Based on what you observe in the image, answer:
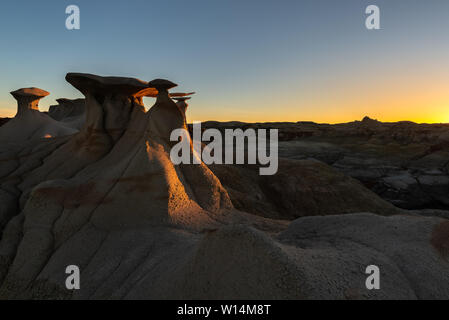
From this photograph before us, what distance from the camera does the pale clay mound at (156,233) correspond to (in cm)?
300

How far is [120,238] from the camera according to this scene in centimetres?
514

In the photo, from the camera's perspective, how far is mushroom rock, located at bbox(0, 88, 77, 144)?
15070 mm

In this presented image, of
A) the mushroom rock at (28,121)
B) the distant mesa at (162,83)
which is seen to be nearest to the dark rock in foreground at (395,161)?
the distant mesa at (162,83)

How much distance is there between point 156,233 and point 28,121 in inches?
614

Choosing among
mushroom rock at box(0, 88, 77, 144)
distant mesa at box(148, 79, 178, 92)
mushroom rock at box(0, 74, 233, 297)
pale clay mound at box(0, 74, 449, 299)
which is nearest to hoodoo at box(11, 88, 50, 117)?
mushroom rock at box(0, 88, 77, 144)

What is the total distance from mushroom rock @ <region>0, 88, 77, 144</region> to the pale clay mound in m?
6.55

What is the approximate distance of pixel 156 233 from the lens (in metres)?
5.15

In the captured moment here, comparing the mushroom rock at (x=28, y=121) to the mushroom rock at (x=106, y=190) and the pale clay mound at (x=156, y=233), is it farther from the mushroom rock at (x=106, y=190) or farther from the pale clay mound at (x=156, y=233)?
the mushroom rock at (x=106, y=190)

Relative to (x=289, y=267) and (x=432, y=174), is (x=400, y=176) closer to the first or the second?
(x=432, y=174)

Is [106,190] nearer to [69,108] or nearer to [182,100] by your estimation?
[182,100]

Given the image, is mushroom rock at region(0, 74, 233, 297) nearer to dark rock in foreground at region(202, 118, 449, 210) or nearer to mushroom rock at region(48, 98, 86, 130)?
dark rock in foreground at region(202, 118, 449, 210)

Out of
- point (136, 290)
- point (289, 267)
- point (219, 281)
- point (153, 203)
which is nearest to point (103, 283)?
point (136, 290)

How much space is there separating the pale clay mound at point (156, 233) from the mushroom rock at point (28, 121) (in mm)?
6555
